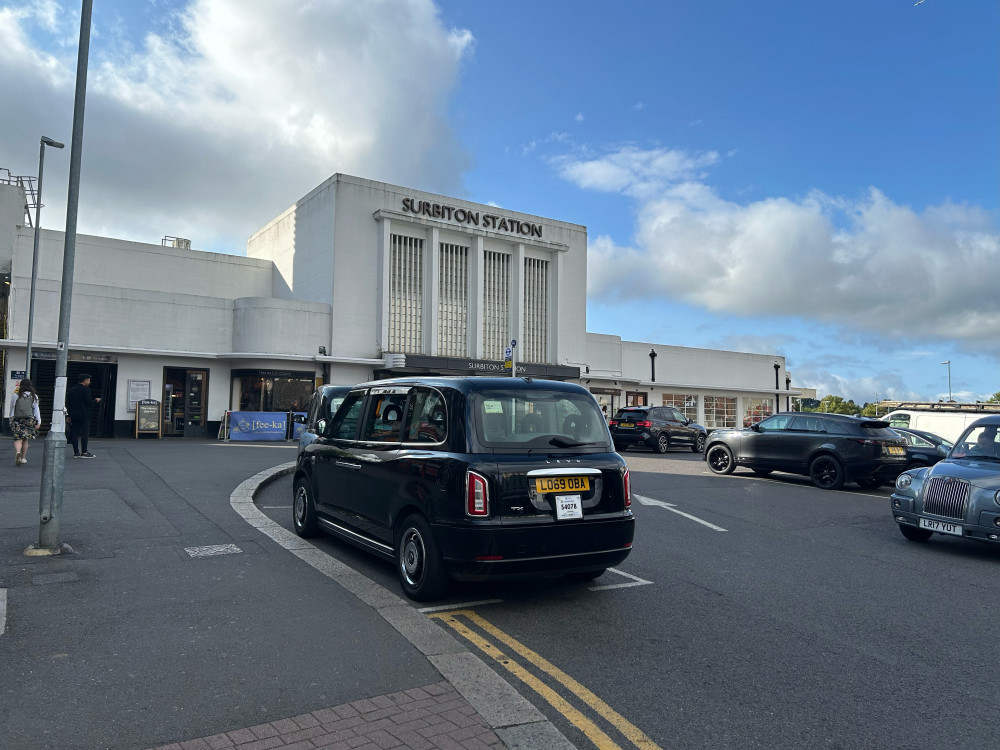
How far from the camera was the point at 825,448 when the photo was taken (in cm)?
1387

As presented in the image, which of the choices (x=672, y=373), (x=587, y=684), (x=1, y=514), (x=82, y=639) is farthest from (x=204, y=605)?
(x=672, y=373)

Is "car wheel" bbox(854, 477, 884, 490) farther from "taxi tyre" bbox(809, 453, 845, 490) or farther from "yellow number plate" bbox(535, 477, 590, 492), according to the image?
"yellow number plate" bbox(535, 477, 590, 492)

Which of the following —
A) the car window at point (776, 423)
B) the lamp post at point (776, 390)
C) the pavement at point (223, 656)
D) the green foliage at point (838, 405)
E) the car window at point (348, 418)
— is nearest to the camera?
the pavement at point (223, 656)

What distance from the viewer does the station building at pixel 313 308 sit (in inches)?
960

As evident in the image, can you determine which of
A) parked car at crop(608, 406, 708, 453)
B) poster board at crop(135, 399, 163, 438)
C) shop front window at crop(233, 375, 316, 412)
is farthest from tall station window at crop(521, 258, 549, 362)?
poster board at crop(135, 399, 163, 438)

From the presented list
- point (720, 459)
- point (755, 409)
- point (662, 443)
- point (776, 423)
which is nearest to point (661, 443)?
point (662, 443)

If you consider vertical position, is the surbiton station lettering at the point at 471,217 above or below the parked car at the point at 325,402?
above

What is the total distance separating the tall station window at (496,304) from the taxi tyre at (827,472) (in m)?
19.3

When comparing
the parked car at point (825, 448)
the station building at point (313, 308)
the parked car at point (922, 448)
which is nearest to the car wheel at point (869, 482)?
the parked car at point (825, 448)

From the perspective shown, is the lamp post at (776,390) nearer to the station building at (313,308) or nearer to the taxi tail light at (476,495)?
the station building at (313,308)

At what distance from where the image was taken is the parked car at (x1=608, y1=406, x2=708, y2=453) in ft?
77.3

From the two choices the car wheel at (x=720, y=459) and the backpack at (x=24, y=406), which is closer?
the backpack at (x=24, y=406)

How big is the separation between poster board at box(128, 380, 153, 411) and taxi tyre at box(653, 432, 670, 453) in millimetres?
17800

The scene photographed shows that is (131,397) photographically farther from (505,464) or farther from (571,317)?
(505,464)
